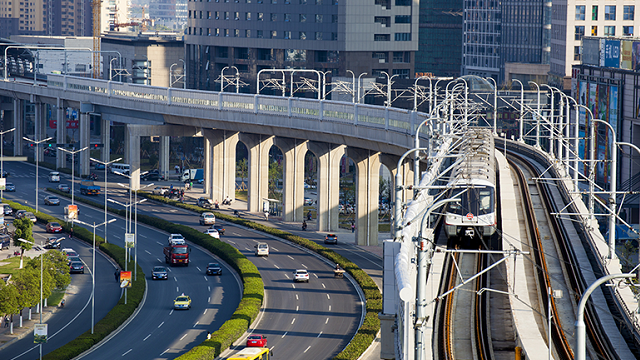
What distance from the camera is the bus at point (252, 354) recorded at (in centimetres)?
5684

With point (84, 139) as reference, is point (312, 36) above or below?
above

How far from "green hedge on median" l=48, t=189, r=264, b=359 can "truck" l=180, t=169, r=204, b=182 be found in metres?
29.5

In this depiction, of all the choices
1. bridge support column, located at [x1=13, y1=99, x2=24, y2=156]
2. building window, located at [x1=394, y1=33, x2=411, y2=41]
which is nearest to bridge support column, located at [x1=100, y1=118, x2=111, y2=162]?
bridge support column, located at [x1=13, y1=99, x2=24, y2=156]

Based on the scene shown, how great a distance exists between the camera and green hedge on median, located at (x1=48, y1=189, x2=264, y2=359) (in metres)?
60.9

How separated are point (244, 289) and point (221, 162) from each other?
53.9m

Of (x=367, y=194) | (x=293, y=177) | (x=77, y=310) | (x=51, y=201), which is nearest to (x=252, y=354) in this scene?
(x=77, y=310)

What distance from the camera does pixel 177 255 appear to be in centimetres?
8925

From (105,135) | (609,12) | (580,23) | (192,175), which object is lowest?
(192,175)

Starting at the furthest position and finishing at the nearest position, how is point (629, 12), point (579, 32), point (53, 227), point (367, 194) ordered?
point (579, 32), point (629, 12), point (53, 227), point (367, 194)

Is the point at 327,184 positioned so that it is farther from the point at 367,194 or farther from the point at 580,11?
the point at 580,11

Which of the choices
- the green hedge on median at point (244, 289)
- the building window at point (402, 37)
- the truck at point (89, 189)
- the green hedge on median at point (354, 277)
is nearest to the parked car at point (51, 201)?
the truck at point (89, 189)

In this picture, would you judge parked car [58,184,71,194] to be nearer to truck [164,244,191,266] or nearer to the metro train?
truck [164,244,191,266]

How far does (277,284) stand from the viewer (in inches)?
3204

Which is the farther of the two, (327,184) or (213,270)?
(327,184)
